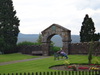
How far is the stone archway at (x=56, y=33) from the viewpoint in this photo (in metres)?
35.3

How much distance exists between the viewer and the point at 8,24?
138 feet

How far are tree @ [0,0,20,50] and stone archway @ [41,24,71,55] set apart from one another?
26.5 ft

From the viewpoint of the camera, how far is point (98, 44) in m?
32.6

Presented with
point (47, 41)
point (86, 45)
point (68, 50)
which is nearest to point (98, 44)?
point (86, 45)

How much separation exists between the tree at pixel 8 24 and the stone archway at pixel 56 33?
807 cm

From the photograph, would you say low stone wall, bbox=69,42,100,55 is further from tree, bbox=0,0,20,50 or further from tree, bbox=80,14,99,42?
tree, bbox=0,0,20,50

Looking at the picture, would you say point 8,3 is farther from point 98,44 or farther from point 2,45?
point 98,44

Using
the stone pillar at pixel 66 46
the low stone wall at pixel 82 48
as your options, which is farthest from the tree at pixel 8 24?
the low stone wall at pixel 82 48

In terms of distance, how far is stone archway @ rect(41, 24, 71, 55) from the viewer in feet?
116

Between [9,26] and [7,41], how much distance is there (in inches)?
120

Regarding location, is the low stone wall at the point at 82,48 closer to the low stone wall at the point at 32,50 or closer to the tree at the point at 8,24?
the low stone wall at the point at 32,50

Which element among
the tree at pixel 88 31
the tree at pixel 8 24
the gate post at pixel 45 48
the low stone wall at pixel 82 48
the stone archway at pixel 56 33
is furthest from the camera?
the tree at pixel 88 31

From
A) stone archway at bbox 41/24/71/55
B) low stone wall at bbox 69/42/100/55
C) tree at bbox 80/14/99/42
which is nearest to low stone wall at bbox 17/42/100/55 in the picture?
low stone wall at bbox 69/42/100/55

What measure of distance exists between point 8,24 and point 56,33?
11.5 m
